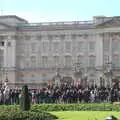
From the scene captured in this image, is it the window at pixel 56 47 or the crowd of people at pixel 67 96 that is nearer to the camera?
the crowd of people at pixel 67 96

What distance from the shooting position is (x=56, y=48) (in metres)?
97.8

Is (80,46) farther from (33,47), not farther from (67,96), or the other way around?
(67,96)

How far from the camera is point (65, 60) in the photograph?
319ft

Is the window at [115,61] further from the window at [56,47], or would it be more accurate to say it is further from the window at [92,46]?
the window at [56,47]

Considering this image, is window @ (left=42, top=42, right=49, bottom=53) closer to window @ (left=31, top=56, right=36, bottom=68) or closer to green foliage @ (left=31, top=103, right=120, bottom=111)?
window @ (left=31, top=56, right=36, bottom=68)

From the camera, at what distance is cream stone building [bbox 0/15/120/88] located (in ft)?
310

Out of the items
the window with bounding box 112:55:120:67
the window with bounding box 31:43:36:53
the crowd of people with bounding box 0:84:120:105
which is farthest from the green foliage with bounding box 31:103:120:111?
the window with bounding box 31:43:36:53

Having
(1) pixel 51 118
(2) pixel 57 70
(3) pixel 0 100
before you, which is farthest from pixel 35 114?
(2) pixel 57 70

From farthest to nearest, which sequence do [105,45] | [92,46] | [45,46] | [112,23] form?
[45,46]
[92,46]
[105,45]
[112,23]

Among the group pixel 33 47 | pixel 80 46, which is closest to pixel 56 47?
pixel 33 47

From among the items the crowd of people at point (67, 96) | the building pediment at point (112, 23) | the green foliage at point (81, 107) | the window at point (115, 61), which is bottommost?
the green foliage at point (81, 107)

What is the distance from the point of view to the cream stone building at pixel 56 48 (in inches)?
3725

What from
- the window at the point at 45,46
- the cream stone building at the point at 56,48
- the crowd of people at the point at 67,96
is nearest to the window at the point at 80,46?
the cream stone building at the point at 56,48

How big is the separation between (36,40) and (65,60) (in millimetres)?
6362
